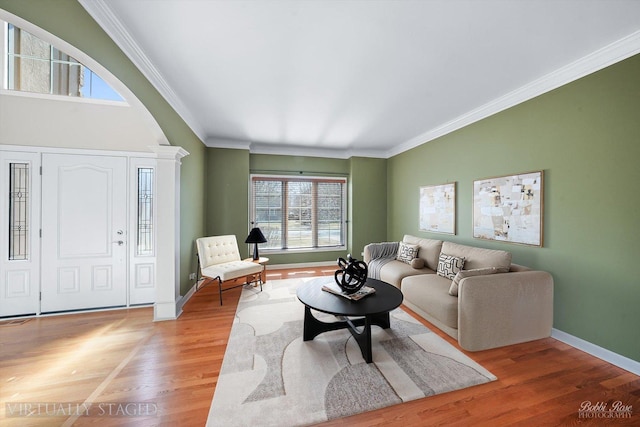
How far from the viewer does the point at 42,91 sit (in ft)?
9.73

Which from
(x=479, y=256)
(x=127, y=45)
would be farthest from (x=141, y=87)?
(x=479, y=256)

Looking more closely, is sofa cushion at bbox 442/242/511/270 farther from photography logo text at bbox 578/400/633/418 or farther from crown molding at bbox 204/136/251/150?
crown molding at bbox 204/136/251/150

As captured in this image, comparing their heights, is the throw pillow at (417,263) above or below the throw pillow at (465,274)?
below

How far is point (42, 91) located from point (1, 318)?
2817mm

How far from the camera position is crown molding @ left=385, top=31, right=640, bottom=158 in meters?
1.93

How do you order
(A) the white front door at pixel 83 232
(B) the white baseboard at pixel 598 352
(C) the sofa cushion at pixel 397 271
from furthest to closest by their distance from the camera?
(C) the sofa cushion at pixel 397 271
(A) the white front door at pixel 83 232
(B) the white baseboard at pixel 598 352

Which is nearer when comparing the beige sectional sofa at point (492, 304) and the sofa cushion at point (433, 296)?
the beige sectional sofa at point (492, 304)

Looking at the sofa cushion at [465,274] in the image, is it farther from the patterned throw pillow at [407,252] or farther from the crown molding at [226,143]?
the crown molding at [226,143]

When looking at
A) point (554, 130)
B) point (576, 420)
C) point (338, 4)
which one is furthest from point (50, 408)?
point (554, 130)

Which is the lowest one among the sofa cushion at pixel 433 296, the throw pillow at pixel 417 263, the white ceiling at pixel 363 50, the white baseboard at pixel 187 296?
Answer: the white baseboard at pixel 187 296

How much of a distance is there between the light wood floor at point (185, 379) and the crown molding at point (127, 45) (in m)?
2.69

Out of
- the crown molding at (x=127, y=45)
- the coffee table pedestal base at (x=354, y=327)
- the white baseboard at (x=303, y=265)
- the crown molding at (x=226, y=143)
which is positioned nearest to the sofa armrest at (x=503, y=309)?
the coffee table pedestal base at (x=354, y=327)

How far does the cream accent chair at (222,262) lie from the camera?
11.0 ft

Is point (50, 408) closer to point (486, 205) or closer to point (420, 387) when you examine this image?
point (420, 387)
